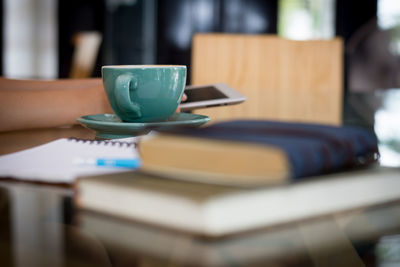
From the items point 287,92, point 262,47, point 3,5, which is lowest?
point 287,92

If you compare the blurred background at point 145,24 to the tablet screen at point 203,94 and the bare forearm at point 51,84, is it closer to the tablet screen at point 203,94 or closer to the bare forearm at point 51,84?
the bare forearm at point 51,84

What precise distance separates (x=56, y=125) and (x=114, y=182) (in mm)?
605

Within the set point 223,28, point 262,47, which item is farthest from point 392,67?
point 223,28

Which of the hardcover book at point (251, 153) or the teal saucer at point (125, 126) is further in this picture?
the teal saucer at point (125, 126)

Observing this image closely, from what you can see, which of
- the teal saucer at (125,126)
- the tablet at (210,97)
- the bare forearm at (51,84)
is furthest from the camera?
the bare forearm at (51,84)

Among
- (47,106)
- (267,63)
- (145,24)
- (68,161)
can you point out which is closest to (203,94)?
(47,106)

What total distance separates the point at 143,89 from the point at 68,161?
0.64 ft

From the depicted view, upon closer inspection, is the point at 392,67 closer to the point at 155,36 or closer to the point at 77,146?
the point at 77,146

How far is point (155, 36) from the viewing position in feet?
15.3

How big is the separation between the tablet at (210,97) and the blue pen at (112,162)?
405 millimetres

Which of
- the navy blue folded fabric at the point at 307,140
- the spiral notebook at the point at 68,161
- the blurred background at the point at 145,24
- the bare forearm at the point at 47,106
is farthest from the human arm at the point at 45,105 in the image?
the blurred background at the point at 145,24

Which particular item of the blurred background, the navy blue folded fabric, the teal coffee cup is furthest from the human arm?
the blurred background

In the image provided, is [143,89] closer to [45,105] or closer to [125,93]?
[125,93]

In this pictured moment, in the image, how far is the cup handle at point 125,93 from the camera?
23.0 inches
